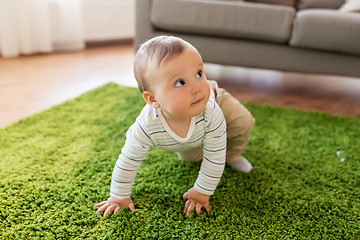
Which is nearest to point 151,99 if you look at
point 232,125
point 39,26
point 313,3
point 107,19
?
point 232,125

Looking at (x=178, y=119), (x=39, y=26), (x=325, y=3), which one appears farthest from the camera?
(x=39, y=26)

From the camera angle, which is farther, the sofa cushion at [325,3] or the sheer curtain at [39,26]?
the sheer curtain at [39,26]

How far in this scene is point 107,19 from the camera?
274cm

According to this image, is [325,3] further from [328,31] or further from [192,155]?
[192,155]

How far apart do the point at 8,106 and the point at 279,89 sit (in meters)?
1.46

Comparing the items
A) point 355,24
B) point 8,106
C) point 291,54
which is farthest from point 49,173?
point 355,24

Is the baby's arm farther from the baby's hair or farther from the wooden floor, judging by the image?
the wooden floor

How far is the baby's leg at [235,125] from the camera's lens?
0.94 m

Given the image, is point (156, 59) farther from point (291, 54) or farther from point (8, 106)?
point (291, 54)

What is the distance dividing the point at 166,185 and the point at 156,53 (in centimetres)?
42

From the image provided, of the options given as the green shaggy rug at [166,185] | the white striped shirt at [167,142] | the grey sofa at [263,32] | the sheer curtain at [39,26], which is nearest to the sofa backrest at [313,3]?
the grey sofa at [263,32]

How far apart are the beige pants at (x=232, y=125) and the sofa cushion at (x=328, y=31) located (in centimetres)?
84

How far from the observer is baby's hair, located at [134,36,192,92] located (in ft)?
2.16

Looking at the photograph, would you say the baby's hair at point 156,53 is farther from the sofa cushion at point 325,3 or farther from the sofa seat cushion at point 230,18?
the sofa cushion at point 325,3
